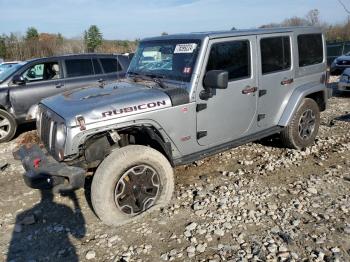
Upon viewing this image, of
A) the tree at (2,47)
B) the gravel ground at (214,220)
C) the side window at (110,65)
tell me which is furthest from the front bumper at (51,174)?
the tree at (2,47)

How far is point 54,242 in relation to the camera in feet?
11.7

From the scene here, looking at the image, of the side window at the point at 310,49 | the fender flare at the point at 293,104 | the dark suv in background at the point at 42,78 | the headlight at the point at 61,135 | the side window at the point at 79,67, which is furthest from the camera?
the side window at the point at 79,67

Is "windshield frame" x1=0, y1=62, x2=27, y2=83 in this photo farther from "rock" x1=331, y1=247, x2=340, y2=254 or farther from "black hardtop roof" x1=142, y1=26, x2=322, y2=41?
"rock" x1=331, y1=247, x2=340, y2=254

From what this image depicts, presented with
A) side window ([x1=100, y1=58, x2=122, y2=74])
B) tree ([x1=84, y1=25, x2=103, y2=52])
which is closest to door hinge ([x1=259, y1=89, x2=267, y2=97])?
side window ([x1=100, y1=58, x2=122, y2=74])

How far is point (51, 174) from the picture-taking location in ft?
11.3

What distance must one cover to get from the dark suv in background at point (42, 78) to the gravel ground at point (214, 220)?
7.48 feet

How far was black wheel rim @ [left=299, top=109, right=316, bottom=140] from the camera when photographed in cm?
561

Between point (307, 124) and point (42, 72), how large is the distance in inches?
217

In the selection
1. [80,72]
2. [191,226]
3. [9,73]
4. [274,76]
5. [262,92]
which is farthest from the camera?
[80,72]

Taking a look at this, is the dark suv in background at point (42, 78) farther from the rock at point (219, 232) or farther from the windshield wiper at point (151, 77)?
the rock at point (219, 232)

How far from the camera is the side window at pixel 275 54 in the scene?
15.7 feet

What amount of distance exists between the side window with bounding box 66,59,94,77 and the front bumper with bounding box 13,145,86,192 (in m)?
4.39

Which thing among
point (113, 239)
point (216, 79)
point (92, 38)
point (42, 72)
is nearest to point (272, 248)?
point (113, 239)

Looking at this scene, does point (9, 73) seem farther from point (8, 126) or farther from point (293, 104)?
point (293, 104)
